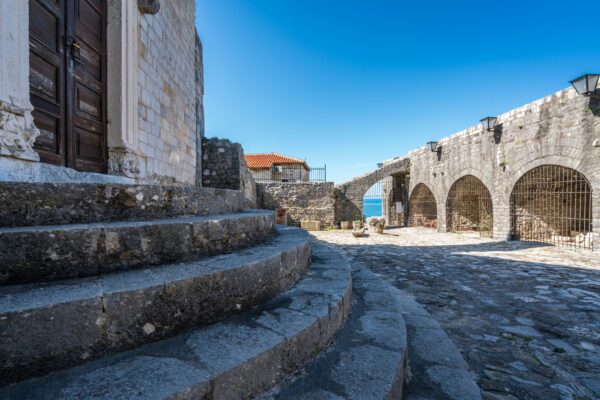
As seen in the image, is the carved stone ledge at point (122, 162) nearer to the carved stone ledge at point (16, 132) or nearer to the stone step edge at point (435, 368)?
the carved stone ledge at point (16, 132)

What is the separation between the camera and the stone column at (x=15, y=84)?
1.98 meters

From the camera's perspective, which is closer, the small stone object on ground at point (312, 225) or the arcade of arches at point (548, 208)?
the arcade of arches at point (548, 208)

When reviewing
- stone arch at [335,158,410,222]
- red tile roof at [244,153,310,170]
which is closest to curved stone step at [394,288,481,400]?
stone arch at [335,158,410,222]

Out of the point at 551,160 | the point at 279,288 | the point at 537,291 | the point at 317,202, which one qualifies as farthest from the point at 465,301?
the point at 317,202

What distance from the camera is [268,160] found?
93.4 ft

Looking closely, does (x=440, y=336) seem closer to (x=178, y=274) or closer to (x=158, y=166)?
(x=178, y=274)

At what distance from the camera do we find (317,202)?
1505 cm

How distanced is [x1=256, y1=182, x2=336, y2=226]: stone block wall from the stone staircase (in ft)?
42.6

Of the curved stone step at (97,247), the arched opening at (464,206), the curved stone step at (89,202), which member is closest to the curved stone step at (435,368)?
the curved stone step at (97,247)

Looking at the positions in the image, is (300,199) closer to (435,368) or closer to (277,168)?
(277,168)

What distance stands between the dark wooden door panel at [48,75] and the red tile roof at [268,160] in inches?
941

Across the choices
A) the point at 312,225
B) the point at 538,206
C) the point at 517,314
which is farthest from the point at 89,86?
the point at 538,206

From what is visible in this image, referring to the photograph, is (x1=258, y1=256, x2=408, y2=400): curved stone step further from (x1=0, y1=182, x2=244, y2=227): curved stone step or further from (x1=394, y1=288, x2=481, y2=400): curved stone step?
(x1=0, y1=182, x2=244, y2=227): curved stone step

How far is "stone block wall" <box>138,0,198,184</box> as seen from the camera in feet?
13.1
